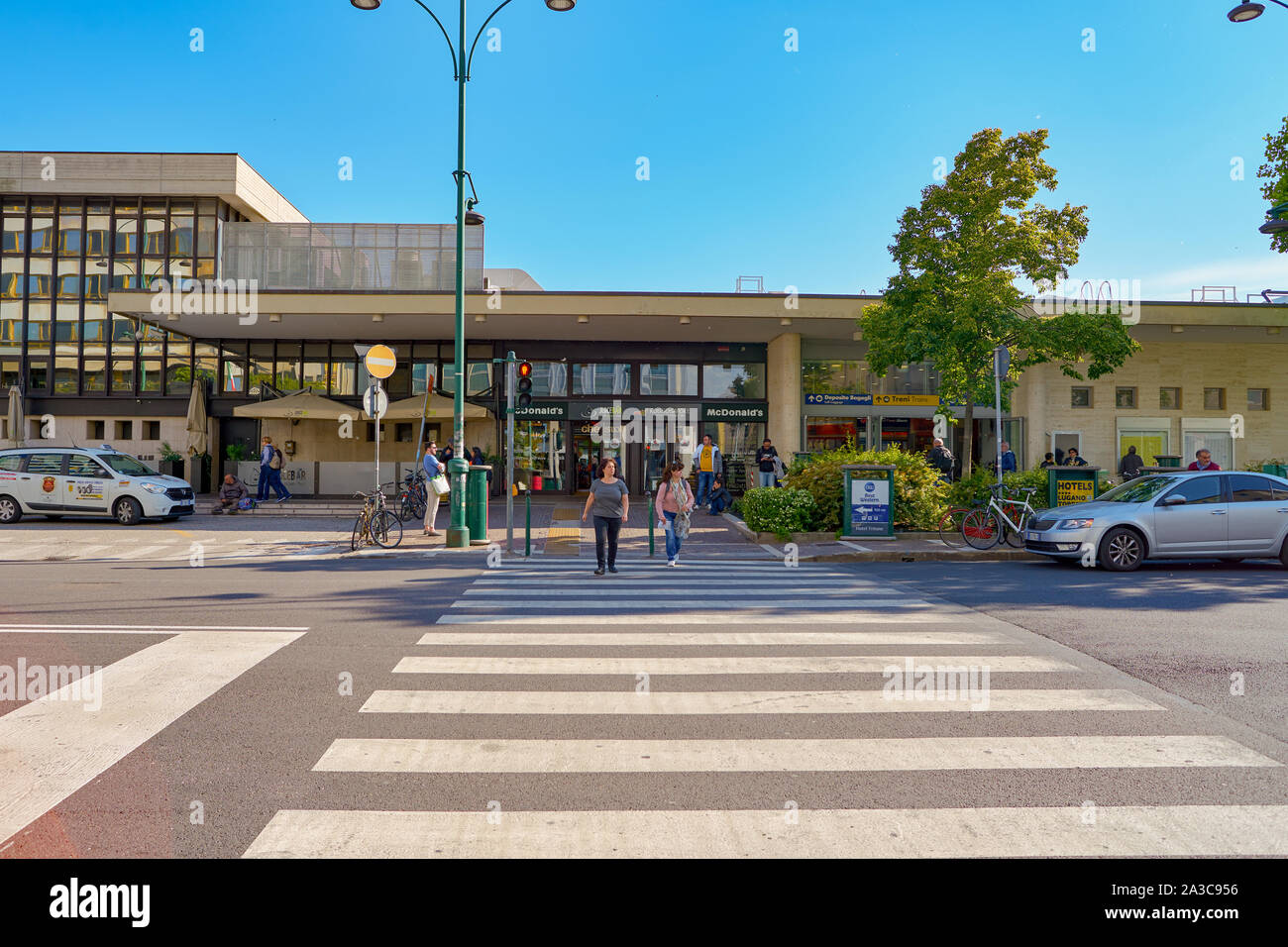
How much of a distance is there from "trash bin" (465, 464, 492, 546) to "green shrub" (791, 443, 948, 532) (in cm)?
647

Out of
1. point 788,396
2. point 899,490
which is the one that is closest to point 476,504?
point 899,490

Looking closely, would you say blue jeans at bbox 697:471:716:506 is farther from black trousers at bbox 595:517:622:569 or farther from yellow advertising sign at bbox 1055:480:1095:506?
black trousers at bbox 595:517:622:569

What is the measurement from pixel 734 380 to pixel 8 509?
1995 centimetres

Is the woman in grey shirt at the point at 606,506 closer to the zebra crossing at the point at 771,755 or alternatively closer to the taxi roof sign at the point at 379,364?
the zebra crossing at the point at 771,755

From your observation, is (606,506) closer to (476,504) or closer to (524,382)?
(524,382)

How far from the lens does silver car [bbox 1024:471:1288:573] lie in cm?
1166

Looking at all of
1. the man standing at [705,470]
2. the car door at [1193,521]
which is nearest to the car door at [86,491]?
the man standing at [705,470]

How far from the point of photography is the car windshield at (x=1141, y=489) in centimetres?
1200

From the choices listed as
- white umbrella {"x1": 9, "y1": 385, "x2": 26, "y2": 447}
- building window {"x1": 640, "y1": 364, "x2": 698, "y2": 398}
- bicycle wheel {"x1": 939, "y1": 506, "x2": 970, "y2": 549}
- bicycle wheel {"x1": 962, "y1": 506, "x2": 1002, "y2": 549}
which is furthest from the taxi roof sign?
white umbrella {"x1": 9, "y1": 385, "x2": 26, "y2": 447}

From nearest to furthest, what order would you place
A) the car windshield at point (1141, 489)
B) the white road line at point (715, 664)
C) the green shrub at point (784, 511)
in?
the white road line at point (715, 664) < the car windshield at point (1141, 489) < the green shrub at point (784, 511)

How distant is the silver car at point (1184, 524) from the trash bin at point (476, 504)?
9619mm

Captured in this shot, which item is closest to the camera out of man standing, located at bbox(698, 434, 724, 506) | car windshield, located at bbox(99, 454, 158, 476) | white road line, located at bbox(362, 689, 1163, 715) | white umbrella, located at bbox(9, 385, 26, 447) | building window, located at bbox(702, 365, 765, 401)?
white road line, located at bbox(362, 689, 1163, 715)
